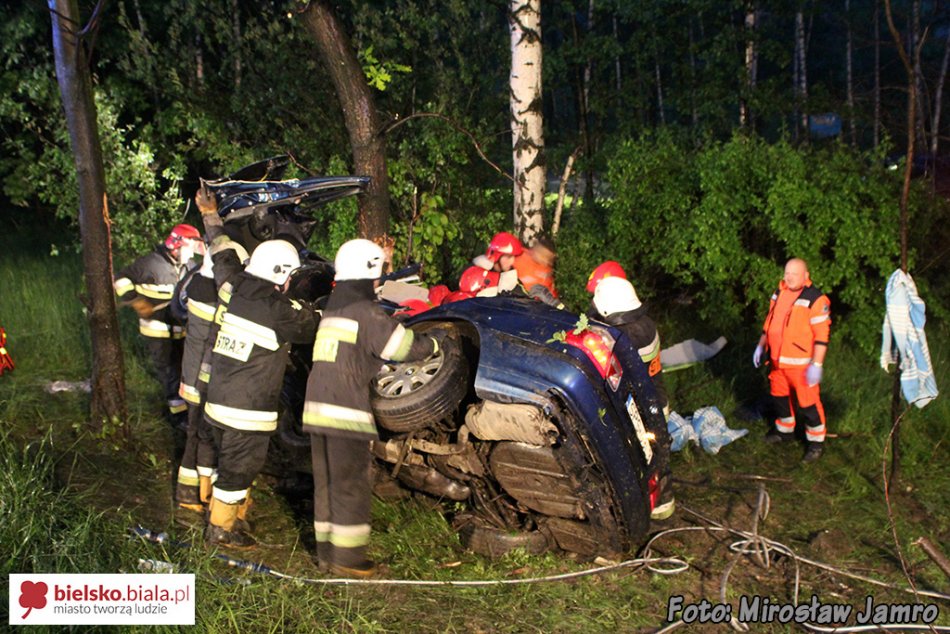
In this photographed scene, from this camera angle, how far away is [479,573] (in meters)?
4.99

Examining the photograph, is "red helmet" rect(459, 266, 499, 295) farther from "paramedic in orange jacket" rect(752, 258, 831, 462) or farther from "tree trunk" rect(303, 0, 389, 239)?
"paramedic in orange jacket" rect(752, 258, 831, 462)

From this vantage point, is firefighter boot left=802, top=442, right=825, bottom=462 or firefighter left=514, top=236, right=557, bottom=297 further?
firefighter left=514, top=236, right=557, bottom=297

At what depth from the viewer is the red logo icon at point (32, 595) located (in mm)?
4108

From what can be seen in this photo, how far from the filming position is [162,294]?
7410 mm

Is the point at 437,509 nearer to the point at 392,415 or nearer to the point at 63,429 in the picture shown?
the point at 392,415

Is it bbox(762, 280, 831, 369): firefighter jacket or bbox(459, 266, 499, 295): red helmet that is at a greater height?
bbox(459, 266, 499, 295): red helmet

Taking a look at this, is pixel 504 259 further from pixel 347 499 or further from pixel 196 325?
pixel 347 499

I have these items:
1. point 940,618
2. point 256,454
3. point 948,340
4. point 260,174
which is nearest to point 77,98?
point 260,174

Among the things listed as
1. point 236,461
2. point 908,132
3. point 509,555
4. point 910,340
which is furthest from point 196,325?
point 908,132

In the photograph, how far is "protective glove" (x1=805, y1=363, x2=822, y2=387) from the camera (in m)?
6.87

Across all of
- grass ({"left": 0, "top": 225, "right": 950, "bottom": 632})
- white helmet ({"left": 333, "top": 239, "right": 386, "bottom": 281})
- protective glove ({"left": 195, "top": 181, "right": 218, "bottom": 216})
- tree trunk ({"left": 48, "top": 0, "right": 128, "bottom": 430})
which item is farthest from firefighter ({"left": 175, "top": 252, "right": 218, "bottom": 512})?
white helmet ({"left": 333, "top": 239, "right": 386, "bottom": 281})

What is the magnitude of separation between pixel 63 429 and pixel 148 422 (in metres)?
0.63

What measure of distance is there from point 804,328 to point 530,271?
223cm

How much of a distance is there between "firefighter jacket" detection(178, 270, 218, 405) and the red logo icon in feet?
6.49
